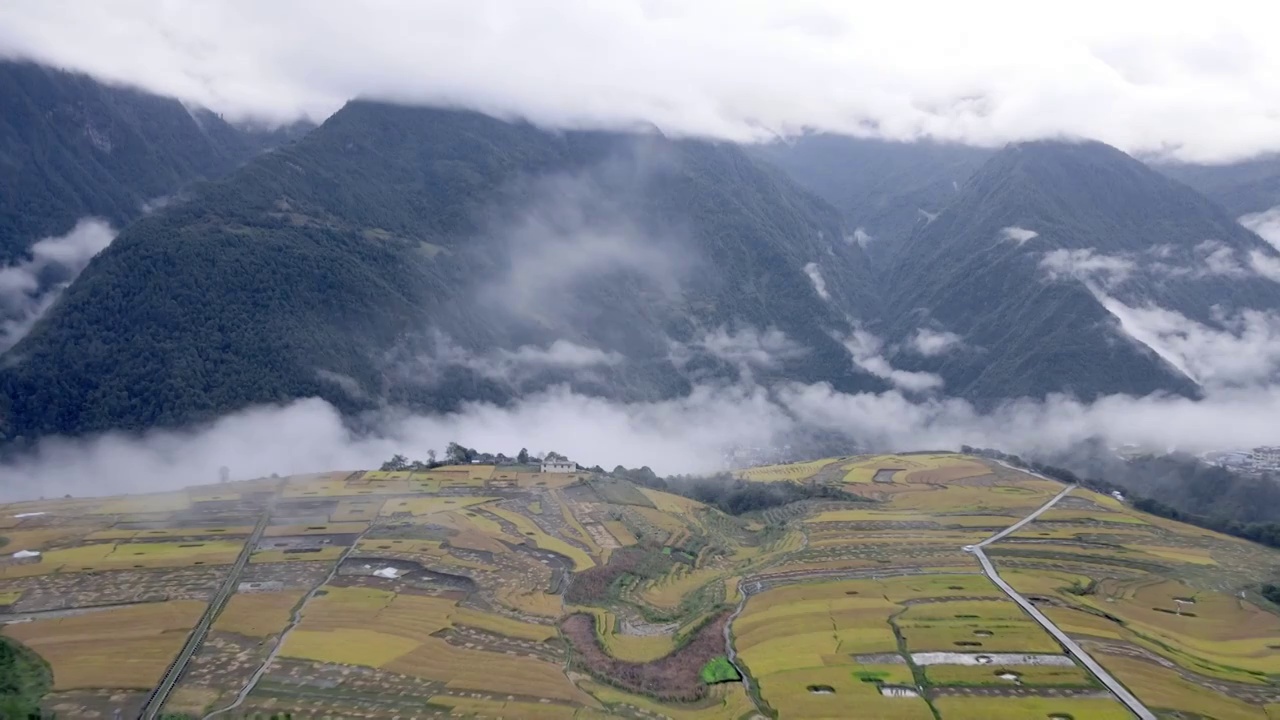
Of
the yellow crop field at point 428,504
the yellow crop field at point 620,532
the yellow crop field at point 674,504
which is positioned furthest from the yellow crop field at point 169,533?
the yellow crop field at point 674,504

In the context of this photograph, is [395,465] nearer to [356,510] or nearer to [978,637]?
[356,510]

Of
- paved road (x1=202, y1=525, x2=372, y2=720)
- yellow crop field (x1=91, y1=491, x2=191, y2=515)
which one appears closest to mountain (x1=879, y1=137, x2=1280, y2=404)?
paved road (x1=202, y1=525, x2=372, y2=720)

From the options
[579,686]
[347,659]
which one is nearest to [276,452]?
[347,659]

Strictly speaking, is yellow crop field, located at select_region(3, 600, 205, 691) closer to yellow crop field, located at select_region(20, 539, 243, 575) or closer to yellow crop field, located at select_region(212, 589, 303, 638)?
yellow crop field, located at select_region(212, 589, 303, 638)

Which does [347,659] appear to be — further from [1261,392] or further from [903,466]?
[1261,392]

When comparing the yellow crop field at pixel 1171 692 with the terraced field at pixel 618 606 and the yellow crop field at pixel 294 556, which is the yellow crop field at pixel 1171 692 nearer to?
the terraced field at pixel 618 606
